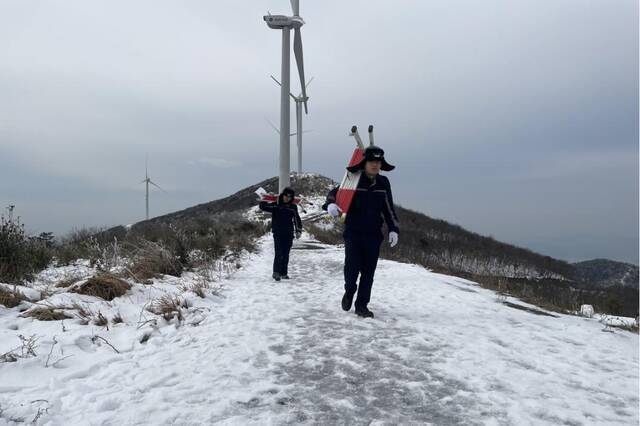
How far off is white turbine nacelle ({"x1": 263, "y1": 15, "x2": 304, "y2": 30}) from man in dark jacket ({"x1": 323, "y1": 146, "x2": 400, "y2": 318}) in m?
16.6

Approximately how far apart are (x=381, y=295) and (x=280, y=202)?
9.85 ft

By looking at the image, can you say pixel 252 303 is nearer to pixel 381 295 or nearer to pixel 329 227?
pixel 381 295

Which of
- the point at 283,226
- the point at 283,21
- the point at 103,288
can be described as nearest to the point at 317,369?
the point at 103,288

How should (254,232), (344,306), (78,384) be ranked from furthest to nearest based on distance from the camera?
(254,232) < (344,306) < (78,384)

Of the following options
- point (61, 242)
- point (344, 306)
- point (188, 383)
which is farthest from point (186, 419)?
point (61, 242)

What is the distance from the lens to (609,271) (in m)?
33.0

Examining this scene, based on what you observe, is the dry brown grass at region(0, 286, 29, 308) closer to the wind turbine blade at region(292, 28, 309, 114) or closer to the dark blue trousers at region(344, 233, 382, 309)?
the dark blue trousers at region(344, 233, 382, 309)

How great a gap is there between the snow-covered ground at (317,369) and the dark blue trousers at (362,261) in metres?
0.39

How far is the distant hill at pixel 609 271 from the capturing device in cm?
2860

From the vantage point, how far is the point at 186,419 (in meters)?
2.40

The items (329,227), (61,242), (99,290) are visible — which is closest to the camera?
(99,290)

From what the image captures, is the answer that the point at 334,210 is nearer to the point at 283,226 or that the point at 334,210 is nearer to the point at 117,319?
the point at 117,319

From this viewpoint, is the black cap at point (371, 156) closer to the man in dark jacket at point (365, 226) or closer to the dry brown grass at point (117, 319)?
the man in dark jacket at point (365, 226)

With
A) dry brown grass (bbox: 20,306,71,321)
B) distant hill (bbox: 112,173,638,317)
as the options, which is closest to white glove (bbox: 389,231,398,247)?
distant hill (bbox: 112,173,638,317)
